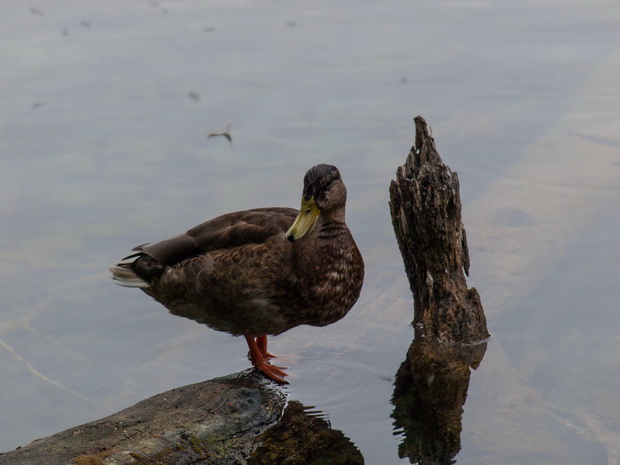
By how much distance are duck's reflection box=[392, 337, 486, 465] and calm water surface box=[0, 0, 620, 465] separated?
63 millimetres

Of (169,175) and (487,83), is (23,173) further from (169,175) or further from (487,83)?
(487,83)

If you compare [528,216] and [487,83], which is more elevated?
[487,83]

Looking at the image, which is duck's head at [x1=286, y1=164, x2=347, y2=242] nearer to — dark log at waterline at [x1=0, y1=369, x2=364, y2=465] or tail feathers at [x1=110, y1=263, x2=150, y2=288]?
dark log at waterline at [x1=0, y1=369, x2=364, y2=465]

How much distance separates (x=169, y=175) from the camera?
820cm

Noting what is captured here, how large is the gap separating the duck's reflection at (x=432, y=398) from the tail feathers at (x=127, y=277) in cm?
151

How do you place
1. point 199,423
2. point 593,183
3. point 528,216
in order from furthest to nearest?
point 593,183
point 528,216
point 199,423

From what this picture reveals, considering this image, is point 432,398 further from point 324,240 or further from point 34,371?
point 34,371

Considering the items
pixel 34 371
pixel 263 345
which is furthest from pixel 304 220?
pixel 34 371

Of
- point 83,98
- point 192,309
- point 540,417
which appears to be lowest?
point 540,417

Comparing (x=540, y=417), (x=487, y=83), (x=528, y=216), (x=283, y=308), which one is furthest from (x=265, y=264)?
(x=487, y=83)

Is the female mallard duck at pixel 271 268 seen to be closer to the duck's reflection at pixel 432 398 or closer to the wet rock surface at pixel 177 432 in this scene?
the wet rock surface at pixel 177 432

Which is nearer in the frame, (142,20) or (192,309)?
(192,309)

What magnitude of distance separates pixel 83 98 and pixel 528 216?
179 inches

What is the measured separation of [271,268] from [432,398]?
1.07m
